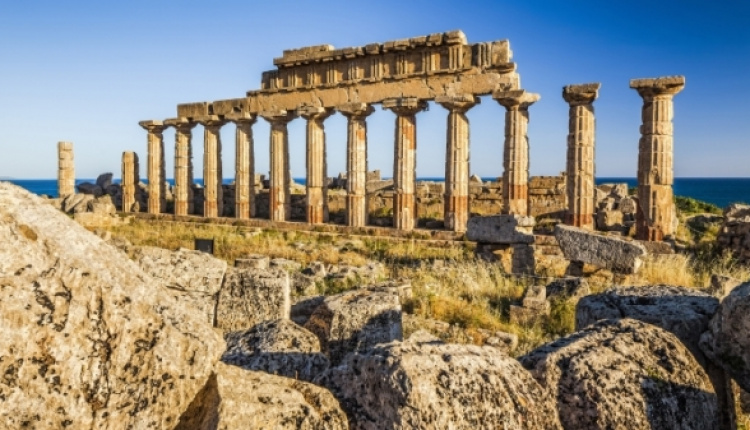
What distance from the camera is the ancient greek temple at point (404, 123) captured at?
1703 cm

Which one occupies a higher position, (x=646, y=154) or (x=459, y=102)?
(x=459, y=102)

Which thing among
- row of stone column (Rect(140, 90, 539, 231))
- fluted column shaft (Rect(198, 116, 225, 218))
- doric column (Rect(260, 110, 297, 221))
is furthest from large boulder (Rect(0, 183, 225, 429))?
fluted column shaft (Rect(198, 116, 225, 218))

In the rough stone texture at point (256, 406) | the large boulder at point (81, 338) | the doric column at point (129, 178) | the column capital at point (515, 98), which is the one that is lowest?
the rough stone texture at point (256, 406)

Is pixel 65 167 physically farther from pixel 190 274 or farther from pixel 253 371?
pixel 253 371

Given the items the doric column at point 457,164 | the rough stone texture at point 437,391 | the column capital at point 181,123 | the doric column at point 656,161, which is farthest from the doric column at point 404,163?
the rough stone texture at point 437,391

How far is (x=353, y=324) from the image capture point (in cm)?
544

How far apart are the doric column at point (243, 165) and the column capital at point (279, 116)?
1.01 metres

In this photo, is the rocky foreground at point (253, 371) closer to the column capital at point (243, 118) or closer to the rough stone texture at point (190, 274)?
the rough stone texture at point (190, 274)

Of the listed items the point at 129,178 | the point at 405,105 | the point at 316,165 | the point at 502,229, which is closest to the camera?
the point at 502,229

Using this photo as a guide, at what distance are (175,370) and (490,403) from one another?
147 centimetres

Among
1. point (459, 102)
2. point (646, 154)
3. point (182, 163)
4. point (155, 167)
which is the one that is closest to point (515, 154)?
point (459, 102)

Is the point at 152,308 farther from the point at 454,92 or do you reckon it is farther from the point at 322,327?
the point at 454,92

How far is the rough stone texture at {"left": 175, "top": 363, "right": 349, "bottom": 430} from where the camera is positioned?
2.50 meters

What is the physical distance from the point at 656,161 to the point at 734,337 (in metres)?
14.5
